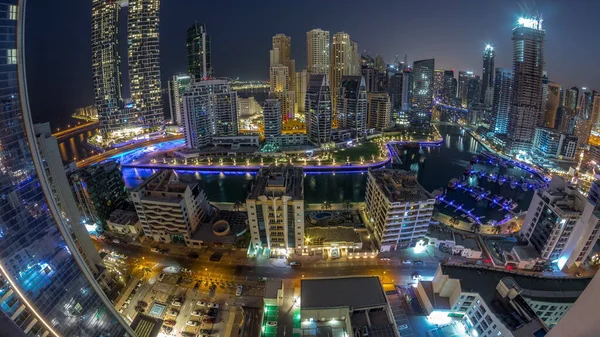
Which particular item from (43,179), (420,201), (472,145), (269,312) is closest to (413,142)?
(472,145)

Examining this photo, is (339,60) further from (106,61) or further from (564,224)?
(564,224)

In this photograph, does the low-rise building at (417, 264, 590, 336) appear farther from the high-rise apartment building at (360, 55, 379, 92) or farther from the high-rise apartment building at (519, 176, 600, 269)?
the high-rise apartment building at (360, 55, 379, 92)

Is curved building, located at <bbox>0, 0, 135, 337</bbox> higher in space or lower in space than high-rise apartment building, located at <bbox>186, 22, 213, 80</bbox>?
lower

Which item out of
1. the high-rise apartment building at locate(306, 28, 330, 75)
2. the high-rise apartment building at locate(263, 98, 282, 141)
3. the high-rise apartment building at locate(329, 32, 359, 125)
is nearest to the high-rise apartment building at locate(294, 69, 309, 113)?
the high-rise apartment building at locate(306, 28, 330, 75)

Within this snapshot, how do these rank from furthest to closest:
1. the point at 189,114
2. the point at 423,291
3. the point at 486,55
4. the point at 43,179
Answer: the point at 486,55
the point at 189,114
the point at 423,291
the point at 43,179

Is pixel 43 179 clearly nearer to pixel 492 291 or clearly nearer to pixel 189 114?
pixel 492 291
